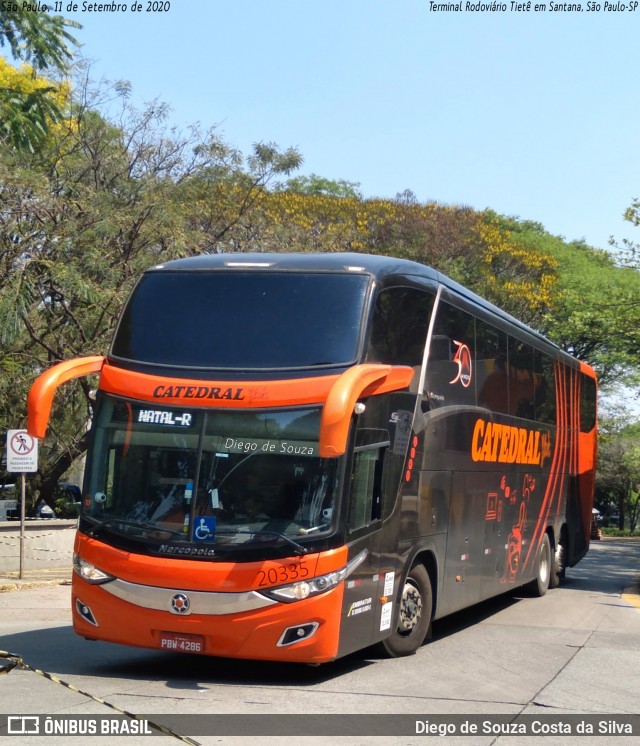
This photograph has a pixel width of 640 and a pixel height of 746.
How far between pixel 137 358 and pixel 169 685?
287 cm

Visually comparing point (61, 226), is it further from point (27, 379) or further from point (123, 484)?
point (123, 484)

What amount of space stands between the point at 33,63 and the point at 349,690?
642 inches

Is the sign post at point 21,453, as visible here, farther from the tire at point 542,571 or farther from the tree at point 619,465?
the tree at point 619,465

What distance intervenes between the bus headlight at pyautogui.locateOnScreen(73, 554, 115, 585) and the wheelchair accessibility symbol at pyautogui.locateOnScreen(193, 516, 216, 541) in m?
0.86

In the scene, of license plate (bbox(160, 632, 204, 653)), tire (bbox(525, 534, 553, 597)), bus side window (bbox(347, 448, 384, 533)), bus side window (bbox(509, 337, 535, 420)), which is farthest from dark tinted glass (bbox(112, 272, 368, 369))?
tire (bbox(525, 534, 553, 597))

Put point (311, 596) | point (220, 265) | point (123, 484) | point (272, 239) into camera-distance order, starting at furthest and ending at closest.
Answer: point (272, 239)
point (220, 265)
point (123, 484)
point (311, 596)

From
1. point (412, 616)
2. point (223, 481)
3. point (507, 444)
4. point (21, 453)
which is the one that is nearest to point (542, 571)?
point (507, 444)

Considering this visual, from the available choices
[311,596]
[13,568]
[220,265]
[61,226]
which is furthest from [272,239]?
[311,596]

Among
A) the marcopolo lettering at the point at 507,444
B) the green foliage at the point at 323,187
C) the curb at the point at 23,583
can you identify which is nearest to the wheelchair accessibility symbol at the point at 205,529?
the marcopolo lettering at the point at 507,444

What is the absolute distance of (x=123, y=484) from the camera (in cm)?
916

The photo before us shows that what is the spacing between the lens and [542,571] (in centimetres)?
1798

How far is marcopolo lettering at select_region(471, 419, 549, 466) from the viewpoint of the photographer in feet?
42.8

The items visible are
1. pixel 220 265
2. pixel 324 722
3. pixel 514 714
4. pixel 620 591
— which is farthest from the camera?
pixel 620 591

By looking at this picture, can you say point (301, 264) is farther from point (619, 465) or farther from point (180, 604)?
point (619, 465)
